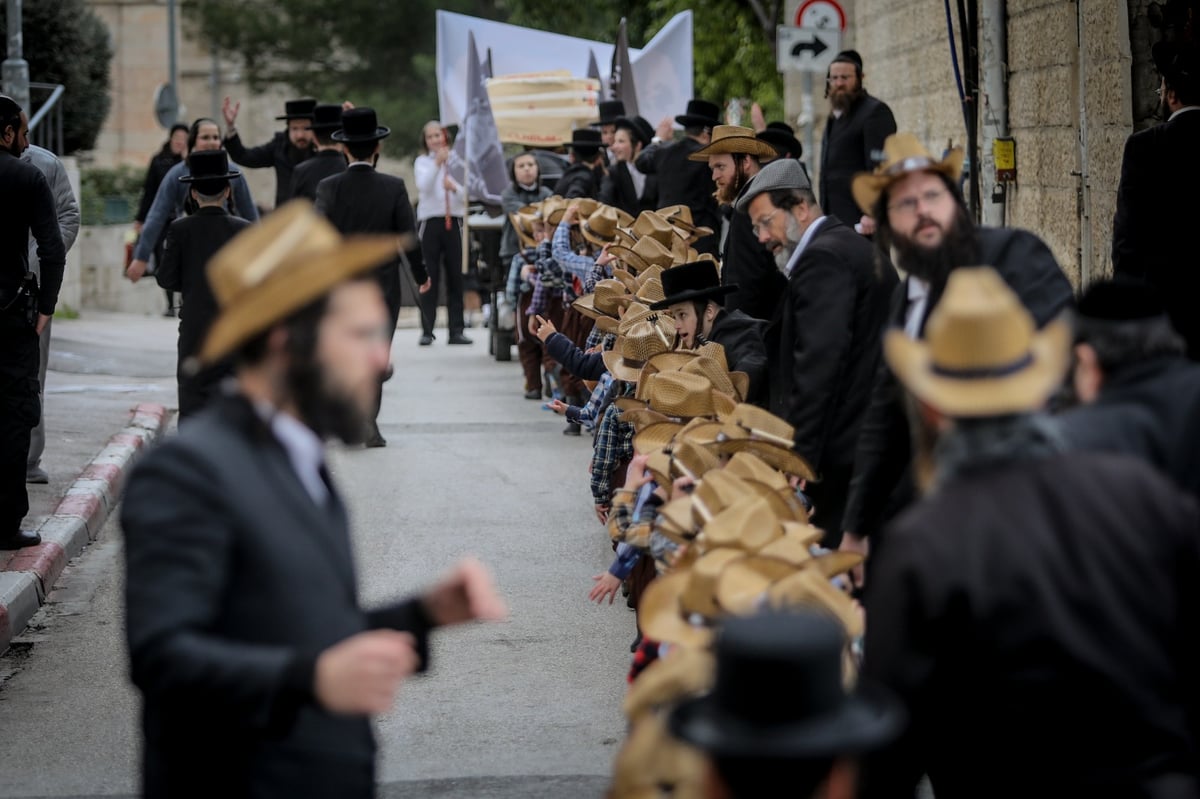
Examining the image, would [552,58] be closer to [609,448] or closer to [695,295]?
[695,295]

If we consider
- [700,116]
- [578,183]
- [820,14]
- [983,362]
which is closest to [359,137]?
[700,116]

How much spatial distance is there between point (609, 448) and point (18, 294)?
130 inches

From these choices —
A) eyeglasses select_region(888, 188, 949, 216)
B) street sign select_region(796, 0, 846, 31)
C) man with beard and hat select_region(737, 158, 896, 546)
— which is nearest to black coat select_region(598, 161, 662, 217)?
street sign select_region(796, 0, 846, 31)

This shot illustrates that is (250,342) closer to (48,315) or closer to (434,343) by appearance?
(48,315)

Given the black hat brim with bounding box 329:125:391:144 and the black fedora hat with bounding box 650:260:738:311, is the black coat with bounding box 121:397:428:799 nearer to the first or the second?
the black fedora hat with bounding box 650:260:738:311

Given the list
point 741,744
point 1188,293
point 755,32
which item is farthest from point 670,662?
point 755,32

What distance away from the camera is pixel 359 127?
13.1m

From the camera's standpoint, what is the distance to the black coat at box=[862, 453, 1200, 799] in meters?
3.21

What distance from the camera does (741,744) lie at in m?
2.87

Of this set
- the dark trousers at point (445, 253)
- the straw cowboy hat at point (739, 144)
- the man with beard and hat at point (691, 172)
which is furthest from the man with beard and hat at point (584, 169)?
the straw cowboy hat at point (739, 144)

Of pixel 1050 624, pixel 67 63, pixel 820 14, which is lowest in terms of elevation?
pixel 1050 624

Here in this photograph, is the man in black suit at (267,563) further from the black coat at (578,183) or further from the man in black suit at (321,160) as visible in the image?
the black coat at (578,183)

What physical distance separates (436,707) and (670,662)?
323cm

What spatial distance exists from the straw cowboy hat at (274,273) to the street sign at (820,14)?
557 inches
